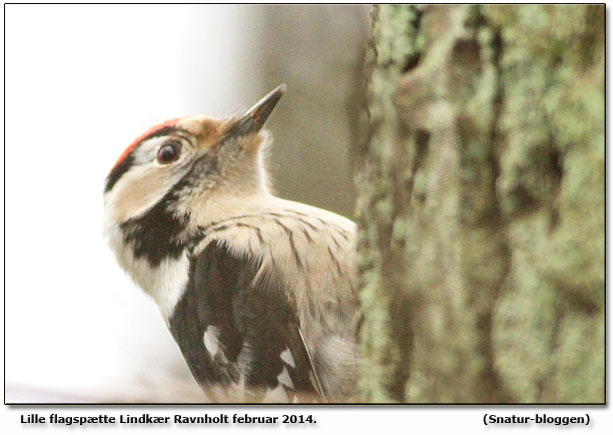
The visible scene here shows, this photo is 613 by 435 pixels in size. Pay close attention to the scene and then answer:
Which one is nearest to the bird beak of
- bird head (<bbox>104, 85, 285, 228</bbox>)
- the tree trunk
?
bird head (<bbox>104, 85, 285, 228</bbox>)

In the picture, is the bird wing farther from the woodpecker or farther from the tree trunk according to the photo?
the tree trunk

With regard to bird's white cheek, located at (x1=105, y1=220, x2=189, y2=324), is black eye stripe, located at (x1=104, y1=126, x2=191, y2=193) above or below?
above

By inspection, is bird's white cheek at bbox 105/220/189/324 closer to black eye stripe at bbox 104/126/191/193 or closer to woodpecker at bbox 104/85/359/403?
woodpecker at bbox 104/85/359/403

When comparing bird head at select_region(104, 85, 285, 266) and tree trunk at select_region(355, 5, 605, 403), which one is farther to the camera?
bird head at select_region(104, 85, 285, 266)

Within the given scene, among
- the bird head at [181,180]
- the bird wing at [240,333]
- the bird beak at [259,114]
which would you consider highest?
the bird beak at [259,114]

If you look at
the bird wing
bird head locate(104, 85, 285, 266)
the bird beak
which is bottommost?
the bird wing

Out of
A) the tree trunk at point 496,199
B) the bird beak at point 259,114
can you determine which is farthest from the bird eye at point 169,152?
the tree trunk at point 496,199

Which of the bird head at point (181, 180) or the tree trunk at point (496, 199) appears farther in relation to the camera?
the bird head at point (181, 180)

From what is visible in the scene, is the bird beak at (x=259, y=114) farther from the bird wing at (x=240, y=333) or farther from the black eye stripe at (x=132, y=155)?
the bird wing at (x=240, y=333)
